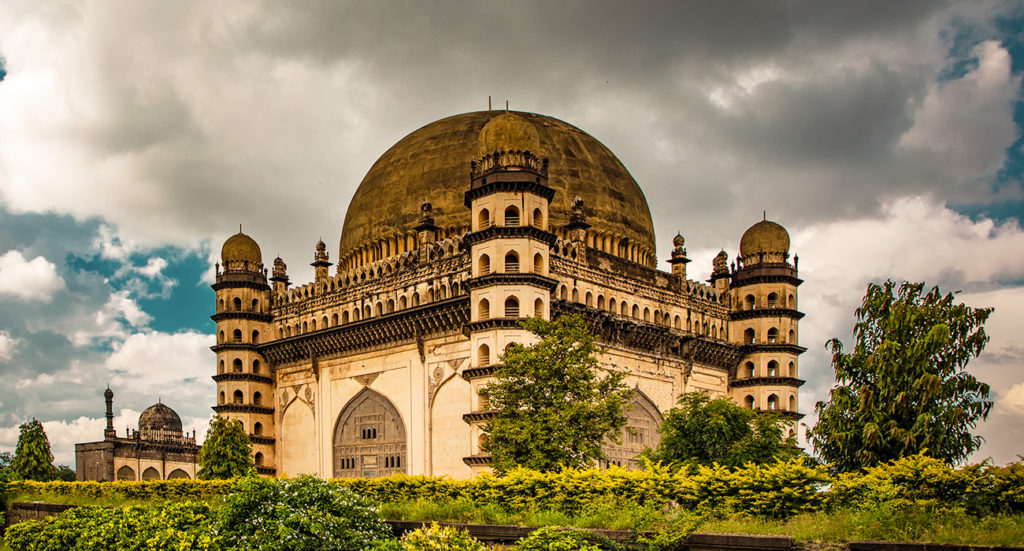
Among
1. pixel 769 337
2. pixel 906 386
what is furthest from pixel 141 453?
pixel 906 386

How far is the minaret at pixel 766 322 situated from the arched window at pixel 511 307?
632 inches

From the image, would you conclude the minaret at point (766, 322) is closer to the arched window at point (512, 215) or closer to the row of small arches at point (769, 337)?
the row of small arches at point (769, 337)

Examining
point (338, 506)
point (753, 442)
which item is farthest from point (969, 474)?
point (753, 442)

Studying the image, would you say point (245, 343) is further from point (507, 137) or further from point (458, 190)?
point (507, 137)

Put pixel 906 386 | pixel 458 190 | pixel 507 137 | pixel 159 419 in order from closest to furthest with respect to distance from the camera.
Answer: pixel 906 386
pixel 507 137
pixel 458 190
pixel 159 419

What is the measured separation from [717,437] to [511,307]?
8.29m

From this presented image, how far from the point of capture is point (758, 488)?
15.7 m

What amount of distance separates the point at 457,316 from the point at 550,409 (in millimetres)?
9667

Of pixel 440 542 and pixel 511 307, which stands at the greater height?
pixel 511 307

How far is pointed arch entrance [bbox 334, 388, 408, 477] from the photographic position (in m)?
39.8

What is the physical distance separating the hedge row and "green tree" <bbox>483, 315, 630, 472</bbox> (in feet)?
16.8

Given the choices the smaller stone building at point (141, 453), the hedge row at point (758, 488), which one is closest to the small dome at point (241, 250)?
the smaller stone building at point (141, 453)

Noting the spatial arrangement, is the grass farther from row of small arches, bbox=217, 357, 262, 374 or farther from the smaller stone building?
the smaller stone building

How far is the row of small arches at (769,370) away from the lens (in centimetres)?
4502
